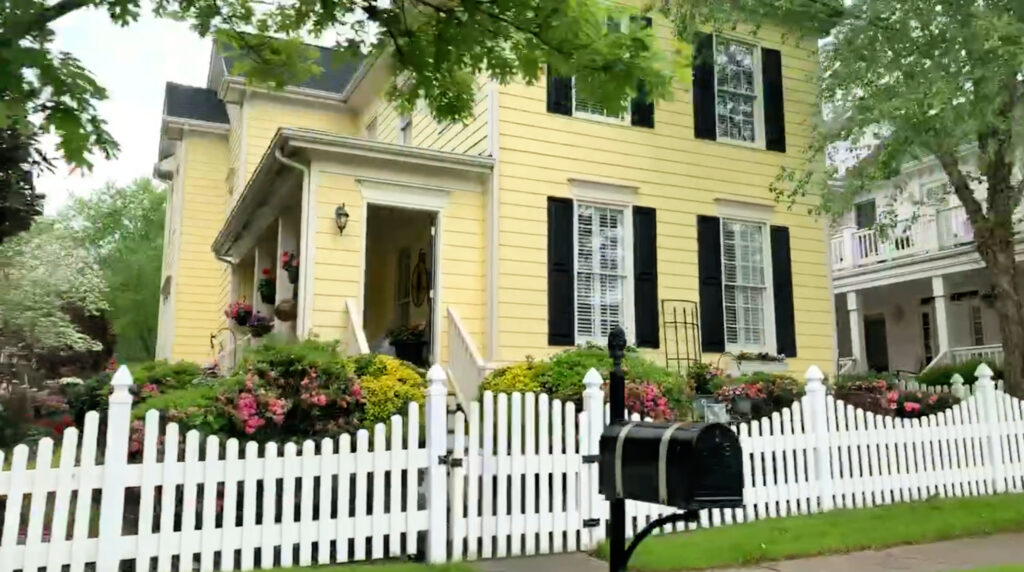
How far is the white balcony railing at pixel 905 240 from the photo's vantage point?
671 inches

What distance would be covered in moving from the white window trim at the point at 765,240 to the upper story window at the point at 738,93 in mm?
1100

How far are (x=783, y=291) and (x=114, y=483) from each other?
1018cm

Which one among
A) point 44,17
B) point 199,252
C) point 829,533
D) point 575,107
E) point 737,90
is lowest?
point 829,533

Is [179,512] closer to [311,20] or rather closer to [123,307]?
[311,20]

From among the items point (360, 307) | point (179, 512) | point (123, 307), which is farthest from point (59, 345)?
point (179, 512)

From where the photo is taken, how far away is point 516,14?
15.4 feet

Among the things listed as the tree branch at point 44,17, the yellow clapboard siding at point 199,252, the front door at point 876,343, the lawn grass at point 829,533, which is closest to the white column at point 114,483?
the tree branch at point 44,17

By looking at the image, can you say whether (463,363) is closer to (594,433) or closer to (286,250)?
(286,250)

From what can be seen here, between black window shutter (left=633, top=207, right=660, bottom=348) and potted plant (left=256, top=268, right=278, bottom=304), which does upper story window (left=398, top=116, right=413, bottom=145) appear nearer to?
potted plant (left=256, top=268, right=278, bottom=304)

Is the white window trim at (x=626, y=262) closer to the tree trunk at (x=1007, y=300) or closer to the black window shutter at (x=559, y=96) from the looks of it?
the black window shutter at (x=559, y=96)

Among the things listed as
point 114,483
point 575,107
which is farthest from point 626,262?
point 114,483

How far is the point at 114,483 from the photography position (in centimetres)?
471

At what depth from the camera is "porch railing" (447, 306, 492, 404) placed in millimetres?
9586

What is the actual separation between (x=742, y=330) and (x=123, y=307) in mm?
30169
